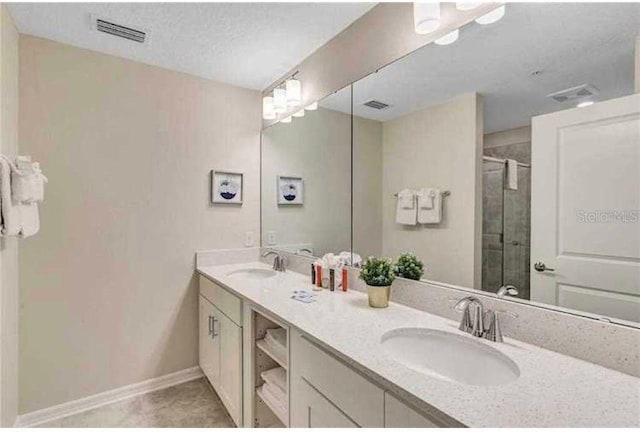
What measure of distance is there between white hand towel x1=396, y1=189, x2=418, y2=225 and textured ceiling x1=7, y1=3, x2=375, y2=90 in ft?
3.37

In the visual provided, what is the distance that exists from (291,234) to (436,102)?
4.83ft

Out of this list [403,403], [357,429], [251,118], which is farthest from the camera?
[251,118]

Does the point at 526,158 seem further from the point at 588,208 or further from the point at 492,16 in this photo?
the point at 492,16

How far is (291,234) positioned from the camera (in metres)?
2.52

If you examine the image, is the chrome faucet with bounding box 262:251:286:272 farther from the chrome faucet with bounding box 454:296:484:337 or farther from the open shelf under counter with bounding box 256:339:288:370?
the chrome faucet with bounding box 454:296:484:337

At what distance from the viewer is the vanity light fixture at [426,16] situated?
1329 mm

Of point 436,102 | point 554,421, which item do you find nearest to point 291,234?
point 436,102

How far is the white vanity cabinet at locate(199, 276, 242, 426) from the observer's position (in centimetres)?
174

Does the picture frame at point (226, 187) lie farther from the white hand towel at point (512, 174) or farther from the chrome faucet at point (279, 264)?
the white hand towel at point (512, 174)

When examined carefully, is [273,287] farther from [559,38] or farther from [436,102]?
[559,38]

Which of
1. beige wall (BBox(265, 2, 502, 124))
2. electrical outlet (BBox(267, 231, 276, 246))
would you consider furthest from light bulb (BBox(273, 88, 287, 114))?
electrical outlet (BBox(267, 231, 276, 246))

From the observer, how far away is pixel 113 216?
2.11 meters

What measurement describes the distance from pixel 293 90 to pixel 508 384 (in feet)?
6.86

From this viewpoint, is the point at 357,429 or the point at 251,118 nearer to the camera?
the point at 357,429
